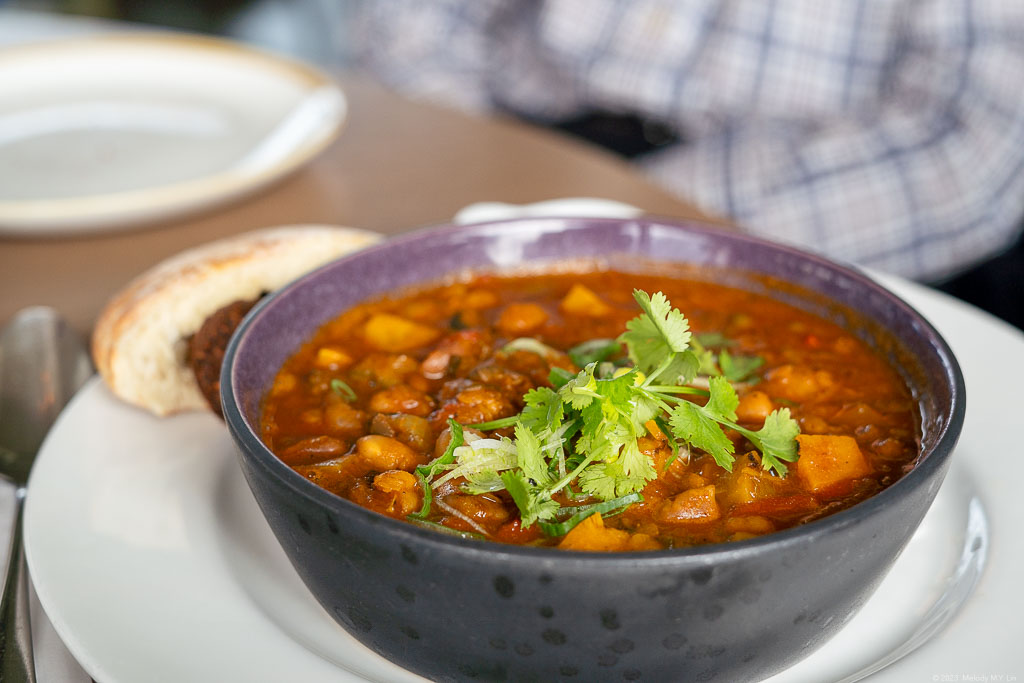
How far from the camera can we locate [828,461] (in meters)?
1.43

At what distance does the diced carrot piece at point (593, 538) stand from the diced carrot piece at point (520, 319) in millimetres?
713

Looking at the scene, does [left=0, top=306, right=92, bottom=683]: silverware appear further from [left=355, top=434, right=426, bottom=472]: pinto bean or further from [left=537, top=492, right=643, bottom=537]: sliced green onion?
[left=537, top=492, right=643, bottom=537]: sliced green onion

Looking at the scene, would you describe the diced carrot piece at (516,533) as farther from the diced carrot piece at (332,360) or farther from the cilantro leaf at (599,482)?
the diced carrot piece at (332,360)

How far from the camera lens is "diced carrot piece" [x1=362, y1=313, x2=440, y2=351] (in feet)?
6.17

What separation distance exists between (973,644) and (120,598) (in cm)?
113

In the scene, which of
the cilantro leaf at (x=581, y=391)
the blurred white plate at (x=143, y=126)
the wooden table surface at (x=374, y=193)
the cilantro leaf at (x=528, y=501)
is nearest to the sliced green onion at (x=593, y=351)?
the cilantro leaf at (x=581, y=391)

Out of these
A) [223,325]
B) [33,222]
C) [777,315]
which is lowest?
[33,222]

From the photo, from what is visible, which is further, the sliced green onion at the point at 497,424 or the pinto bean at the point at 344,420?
the pinto bean at the point at 344,420

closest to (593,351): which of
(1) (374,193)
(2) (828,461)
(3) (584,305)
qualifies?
(3) (584,305)

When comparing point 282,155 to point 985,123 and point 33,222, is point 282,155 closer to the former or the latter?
point 33,222

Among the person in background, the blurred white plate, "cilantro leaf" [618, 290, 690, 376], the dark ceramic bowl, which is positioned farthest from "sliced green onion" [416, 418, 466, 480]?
the person in background

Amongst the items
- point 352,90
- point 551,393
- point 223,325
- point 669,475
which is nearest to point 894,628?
point 669,475

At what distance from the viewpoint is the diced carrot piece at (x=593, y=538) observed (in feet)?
4.05

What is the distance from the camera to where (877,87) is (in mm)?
4156
